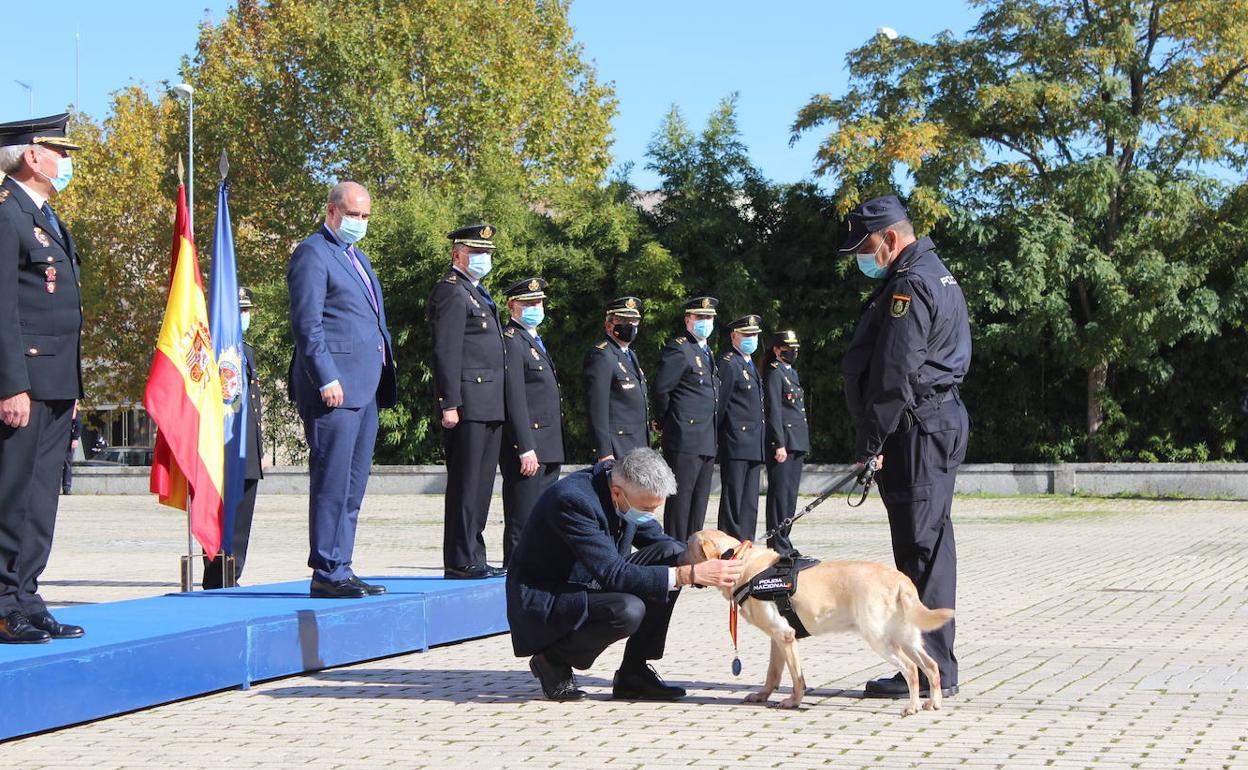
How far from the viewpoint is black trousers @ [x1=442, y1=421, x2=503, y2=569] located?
29.0 feet

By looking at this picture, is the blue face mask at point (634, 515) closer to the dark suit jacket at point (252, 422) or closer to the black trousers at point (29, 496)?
the black trousers at point (29, 496)

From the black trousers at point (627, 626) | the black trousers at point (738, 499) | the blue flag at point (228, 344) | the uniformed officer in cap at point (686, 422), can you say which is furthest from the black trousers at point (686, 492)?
the black trousers at point (627, 626)

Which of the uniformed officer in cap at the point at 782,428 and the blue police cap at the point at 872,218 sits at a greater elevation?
the blue police cap at the point at 872,218

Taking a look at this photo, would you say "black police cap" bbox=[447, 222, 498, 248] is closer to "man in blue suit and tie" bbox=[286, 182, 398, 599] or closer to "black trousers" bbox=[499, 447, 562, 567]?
"man in blue suit and tie" bbox=[286, 182, 398, 599]

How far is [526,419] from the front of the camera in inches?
363

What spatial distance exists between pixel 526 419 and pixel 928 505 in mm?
3249

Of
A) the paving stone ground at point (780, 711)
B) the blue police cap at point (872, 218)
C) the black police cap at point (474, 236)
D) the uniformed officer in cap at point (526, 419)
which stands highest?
the black police cap at point (474, 236)

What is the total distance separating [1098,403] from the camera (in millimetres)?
25266

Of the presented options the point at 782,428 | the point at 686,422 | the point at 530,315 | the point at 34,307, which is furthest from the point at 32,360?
the point at 782,428

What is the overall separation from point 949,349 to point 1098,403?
64.3 ft

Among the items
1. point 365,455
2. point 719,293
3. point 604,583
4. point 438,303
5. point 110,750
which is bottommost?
point 110,750

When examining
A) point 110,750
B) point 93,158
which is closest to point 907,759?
point 110,750

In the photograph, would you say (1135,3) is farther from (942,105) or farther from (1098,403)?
(1098,403)

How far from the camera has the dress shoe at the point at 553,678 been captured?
6797 millimetres
